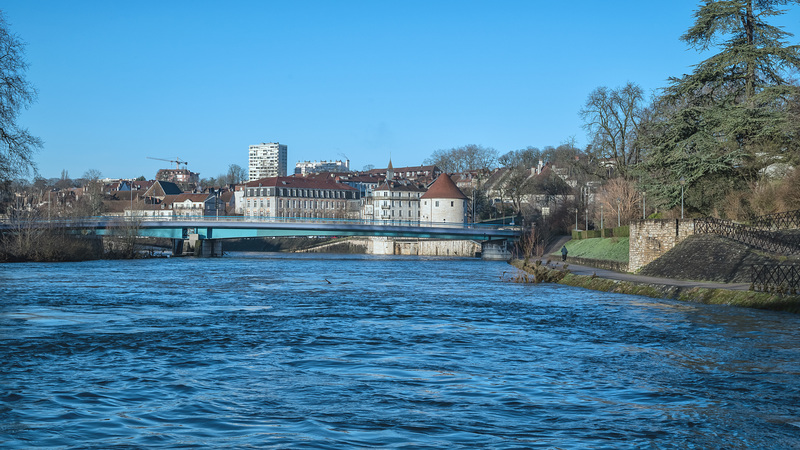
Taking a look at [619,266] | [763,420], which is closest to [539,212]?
[619,266]

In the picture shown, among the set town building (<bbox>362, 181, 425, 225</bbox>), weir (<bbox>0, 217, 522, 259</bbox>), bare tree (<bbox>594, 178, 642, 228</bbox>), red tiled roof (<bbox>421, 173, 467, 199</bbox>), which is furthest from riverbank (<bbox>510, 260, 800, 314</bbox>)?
town building (<bbox>362, 181, 425, 225</bbox>)

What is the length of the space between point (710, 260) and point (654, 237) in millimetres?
6135

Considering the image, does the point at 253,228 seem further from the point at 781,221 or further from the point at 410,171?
the point at 410,171

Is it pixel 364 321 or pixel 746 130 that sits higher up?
pixel 746 130

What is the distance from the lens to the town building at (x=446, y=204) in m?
104

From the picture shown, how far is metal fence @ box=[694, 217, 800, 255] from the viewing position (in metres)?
26.6

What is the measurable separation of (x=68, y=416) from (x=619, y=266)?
3365 cm

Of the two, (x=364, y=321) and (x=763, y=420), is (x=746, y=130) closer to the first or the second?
(x=364, y=321)

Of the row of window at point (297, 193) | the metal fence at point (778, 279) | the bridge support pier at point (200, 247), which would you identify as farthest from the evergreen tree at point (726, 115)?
the row of window at point (297, 193)

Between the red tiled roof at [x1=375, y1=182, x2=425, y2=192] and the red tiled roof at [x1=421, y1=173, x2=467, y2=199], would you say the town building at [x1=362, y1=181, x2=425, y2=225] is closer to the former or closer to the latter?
the red tiled roof at [x1=375, y1=182, x2=425, y2=192]

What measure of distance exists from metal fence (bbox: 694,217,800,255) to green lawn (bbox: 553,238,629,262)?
330 inches

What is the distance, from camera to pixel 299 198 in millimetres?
130750

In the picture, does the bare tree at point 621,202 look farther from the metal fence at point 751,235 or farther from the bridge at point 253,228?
the metal fence at point 751,235

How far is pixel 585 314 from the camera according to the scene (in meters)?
22.2
